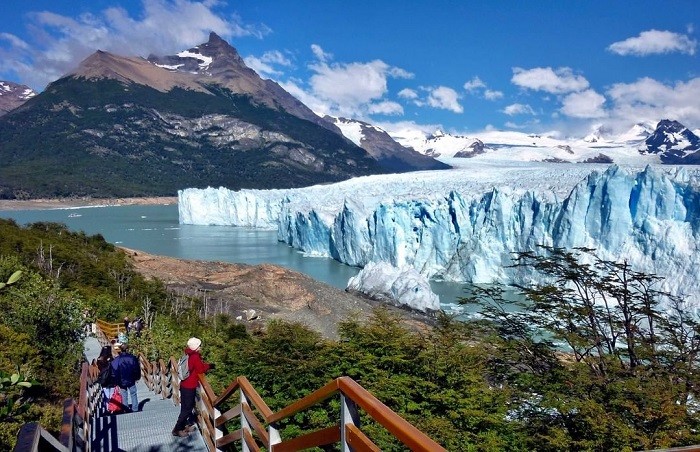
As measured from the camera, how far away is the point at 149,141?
140500 millimetres

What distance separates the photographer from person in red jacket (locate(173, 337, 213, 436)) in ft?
12.7

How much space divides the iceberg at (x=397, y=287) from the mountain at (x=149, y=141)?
3196 inches

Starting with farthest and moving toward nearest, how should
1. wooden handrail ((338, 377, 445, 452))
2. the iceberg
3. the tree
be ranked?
the iceberg
the tree
wooden handrail ((338, 377, 445, 452))

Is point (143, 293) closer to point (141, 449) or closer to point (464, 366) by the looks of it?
point (464, 366)

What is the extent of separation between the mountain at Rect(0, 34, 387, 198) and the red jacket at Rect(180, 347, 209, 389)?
327ft

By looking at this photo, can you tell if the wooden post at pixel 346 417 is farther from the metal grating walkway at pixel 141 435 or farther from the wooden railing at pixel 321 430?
the metal grating walkway at pixel 141 435

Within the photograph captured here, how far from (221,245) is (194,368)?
137 ft

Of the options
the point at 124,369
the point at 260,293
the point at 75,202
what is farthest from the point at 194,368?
the point at 75,202

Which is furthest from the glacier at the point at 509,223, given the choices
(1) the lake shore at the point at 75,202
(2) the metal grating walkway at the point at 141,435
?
(1) the lake shore at the point at 75,202

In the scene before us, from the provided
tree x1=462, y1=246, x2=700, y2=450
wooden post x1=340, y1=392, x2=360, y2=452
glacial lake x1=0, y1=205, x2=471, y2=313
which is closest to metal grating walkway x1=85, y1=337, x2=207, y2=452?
wooden post x1=340, y1=392, x2=360, y2=452

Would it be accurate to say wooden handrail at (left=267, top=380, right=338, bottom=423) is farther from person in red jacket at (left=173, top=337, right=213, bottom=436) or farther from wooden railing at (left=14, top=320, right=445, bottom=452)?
person in red jacket at (left=173, top=337, right=213, bottom=436)

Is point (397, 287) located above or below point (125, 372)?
below

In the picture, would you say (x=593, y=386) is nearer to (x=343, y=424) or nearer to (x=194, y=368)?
(x=194, y=368)

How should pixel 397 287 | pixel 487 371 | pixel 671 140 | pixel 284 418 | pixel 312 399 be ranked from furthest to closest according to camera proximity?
pixel 671 140, pixel 397 287, pixel 487 371, pixel 284 418, pixel 312 399
